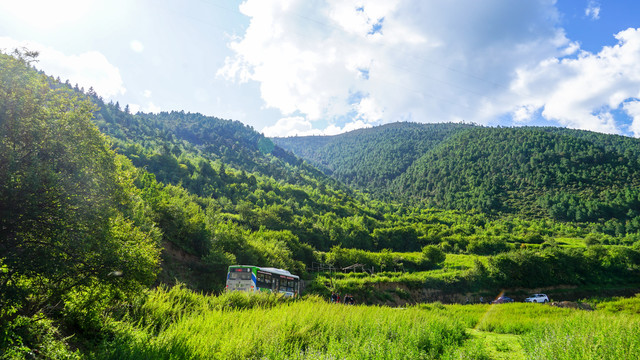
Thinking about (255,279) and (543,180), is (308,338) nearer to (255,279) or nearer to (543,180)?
(255,279)

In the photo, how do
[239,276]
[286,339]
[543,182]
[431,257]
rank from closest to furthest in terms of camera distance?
[286,339]
[239,276]
[431,257]
[543,182]

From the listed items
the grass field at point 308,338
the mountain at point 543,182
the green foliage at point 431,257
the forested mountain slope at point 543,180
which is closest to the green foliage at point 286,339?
the grass field at point 308,338

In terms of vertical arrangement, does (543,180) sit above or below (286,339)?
above

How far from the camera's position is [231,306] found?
12891mm

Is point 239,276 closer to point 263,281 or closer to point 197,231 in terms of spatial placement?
point 263,281

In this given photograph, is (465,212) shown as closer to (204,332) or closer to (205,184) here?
(205,184)

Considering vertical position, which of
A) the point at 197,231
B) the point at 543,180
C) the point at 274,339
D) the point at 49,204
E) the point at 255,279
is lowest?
the point at 255,279

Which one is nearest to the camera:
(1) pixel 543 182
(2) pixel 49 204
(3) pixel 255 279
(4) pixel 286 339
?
(2) pixel 49 204

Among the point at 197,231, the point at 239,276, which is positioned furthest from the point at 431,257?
the point at 239,276

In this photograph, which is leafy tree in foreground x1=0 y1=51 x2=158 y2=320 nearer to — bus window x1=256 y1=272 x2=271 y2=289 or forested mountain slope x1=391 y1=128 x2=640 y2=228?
bus window x1=256 y1=272 x2=271 y2=289

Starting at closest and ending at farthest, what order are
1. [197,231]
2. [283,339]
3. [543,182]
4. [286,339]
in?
[283,339], [286,339], [197,231], [543,182]

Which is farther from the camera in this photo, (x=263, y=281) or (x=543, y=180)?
(x=543, y=180)

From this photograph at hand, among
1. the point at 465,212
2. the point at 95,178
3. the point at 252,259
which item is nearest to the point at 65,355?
the point at 95,178

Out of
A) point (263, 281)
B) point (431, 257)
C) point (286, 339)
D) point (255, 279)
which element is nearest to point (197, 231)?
point (255, 279)
